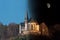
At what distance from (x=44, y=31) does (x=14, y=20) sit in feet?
0.97

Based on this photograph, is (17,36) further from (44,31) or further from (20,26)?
(44,31)

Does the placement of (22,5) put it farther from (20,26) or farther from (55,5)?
(55,5)

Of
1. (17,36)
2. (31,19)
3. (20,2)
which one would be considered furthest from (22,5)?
(17,36)

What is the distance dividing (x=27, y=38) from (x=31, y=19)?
18cm

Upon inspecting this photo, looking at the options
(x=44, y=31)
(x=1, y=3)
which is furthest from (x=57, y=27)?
(x=1, y=3)

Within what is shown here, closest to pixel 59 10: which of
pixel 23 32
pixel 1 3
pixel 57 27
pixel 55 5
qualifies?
pixel 55 5

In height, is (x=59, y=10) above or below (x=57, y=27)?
above

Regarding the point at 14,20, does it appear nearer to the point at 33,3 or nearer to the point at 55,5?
the point at 33,3

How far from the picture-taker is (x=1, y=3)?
139 cm

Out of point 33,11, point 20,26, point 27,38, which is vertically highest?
point 33,11

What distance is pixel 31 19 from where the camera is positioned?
140 cm

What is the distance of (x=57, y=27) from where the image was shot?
142 cm

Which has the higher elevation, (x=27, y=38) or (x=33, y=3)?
(x=33, y=3)

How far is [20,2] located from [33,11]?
0.48ft
